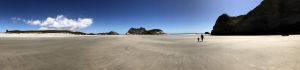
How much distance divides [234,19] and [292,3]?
27468mm

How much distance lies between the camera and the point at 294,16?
77.2 m

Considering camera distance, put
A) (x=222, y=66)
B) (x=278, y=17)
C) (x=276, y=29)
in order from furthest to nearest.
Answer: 1. (x=278, y=17)
2. (x=276, y=29)
3. (x=222, y=66)

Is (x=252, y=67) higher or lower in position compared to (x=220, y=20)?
lower

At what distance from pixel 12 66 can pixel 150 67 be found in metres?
4.47

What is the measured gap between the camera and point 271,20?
8331 centimetres

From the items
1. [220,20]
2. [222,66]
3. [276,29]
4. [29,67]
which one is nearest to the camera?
[29,67]

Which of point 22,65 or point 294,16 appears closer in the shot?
point 22,65

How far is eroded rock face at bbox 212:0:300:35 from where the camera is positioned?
73625 millimetres

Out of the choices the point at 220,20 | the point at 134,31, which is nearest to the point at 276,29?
the point at 220,20

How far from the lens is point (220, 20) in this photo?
108562 millimetres

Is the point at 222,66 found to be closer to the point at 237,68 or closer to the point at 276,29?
the point at 237,68

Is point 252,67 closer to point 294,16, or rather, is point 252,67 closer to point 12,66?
point 12,66

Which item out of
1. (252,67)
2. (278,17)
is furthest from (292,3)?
(252,67)

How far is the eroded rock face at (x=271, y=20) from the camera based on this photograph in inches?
2899
